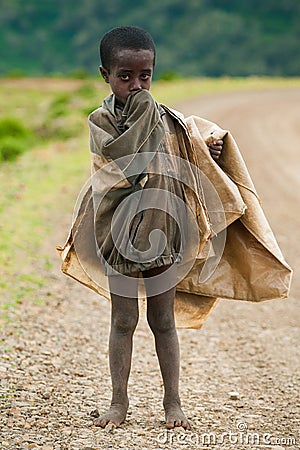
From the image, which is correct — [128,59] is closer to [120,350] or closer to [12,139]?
[120,350]

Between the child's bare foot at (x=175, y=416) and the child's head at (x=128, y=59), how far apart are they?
55.0 inches

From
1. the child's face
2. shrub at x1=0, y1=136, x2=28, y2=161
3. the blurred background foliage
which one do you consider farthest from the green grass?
the blurred background foliage

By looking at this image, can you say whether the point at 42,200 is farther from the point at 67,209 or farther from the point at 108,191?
the point at 108,191

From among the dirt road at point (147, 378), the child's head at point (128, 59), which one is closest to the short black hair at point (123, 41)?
the child's head at point (128, 59)

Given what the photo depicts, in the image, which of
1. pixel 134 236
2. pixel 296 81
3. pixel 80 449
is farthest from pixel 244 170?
pixel 296 81

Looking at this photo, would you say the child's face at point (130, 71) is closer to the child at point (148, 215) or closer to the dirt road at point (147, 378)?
the child at point (148, 215)

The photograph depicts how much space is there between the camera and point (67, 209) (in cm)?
1066

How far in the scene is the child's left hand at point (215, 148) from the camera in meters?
3.96

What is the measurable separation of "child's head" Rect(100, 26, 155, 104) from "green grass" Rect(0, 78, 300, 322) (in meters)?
2.76

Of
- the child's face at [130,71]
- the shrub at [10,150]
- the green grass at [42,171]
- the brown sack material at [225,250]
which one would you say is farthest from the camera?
the shrub at [10,150]

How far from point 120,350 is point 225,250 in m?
0.75

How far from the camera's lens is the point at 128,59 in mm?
3578

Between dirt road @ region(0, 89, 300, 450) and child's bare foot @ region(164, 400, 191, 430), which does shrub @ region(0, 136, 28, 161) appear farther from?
child's bare foot @ region(164, 400, 191, 430)

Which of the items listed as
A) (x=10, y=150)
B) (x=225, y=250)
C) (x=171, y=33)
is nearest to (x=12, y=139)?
(x=10, y=150)
